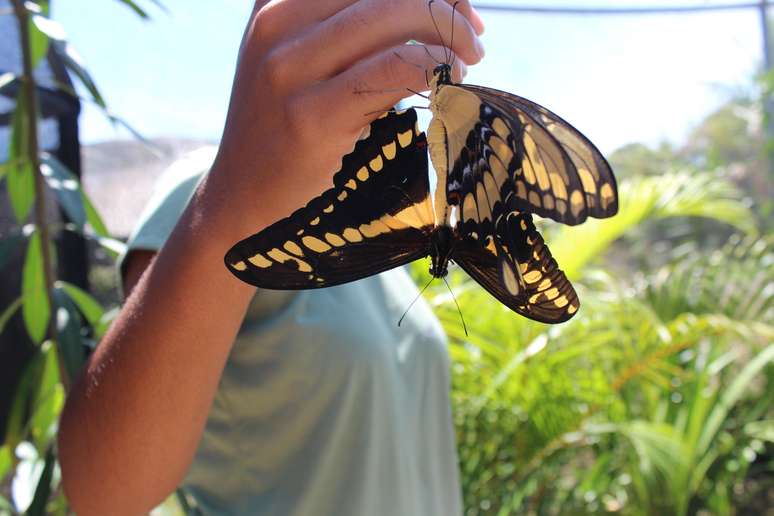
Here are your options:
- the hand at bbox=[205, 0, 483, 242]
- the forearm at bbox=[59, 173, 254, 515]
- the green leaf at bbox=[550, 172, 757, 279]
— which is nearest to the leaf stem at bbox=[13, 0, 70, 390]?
the forearm at bbox=[59, 173, 254, 515]

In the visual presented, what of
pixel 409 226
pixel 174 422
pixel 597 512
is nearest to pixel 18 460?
pixel 174 422

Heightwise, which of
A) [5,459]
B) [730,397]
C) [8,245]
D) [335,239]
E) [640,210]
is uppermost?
[335,239]

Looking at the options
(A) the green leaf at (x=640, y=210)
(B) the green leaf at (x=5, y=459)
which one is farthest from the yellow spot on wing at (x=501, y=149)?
(A) the green leaf at (x=640, y=210)

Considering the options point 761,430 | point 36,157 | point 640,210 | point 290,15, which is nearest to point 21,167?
point 36,157

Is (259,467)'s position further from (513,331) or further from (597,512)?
(597,512)

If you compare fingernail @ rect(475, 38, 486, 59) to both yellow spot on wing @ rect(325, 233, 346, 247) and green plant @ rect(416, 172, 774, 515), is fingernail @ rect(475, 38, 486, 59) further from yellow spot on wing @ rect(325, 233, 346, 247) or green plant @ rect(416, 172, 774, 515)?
green plant @ rect(416, 172, 774, 515)

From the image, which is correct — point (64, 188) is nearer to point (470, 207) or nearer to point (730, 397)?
point (470, 207)
